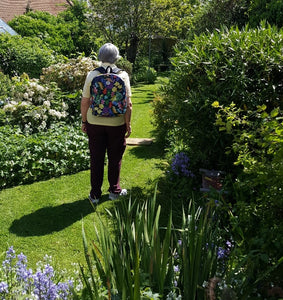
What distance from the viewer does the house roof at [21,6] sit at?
21042mm

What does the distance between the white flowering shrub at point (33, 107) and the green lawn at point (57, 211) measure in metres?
1.44

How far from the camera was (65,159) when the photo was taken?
568 cm

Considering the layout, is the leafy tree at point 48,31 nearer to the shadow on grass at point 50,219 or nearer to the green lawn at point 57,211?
the green lawn at point 57,211

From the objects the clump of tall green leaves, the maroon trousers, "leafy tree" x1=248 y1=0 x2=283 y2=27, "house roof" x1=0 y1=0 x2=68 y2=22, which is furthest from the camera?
"house roof" x1=0 y1=0 x2=68 y2=22

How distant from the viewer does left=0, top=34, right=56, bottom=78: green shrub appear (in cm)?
1214

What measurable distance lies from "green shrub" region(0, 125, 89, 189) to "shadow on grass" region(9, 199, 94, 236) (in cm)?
94

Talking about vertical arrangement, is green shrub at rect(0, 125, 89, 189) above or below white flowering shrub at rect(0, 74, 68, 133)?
below

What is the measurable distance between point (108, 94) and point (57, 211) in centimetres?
168

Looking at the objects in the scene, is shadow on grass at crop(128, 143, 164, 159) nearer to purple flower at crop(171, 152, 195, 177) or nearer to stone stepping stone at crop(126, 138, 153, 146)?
stone stepping stone at crop(126, 138, 153, 146)

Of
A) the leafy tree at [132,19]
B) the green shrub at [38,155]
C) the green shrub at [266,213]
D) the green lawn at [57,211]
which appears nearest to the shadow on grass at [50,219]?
the green lawn at [57,211]

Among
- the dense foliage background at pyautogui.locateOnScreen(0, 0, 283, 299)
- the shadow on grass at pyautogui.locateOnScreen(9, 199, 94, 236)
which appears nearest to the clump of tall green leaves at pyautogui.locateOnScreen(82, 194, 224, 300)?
the dense foliage background at pyautogui.locateOnScreen(0, 0, 283, 299)

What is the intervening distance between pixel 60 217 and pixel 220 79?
8.45 feet

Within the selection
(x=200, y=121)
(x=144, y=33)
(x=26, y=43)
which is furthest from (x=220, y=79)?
(x=144, y=33)

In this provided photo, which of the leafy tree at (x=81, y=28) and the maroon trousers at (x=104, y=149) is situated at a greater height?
the leafy tree at (x=81, y=28)
